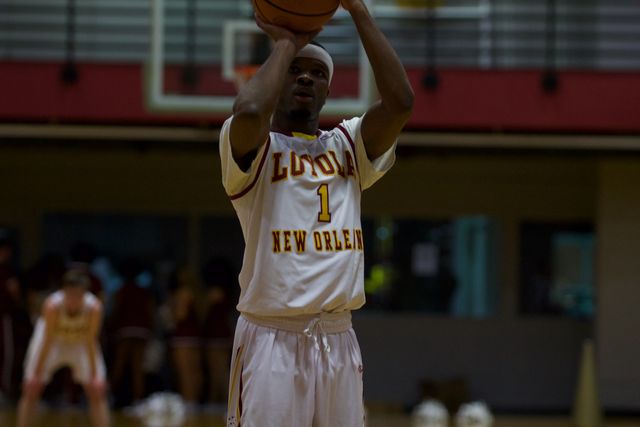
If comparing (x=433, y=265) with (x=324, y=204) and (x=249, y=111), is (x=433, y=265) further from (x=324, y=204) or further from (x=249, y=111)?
(x=249, y=111)

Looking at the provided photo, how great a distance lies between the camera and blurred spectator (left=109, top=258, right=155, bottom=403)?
12852mm

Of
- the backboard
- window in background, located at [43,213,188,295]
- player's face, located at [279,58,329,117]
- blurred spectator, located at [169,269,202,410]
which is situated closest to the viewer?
player's face, located at [279,58,329,117]

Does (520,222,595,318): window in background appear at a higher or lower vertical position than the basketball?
lower

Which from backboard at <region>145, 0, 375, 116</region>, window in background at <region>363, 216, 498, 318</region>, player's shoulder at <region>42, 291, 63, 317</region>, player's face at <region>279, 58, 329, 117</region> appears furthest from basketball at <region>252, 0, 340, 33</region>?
window in background at <region>363, 216, 498, 318</region>

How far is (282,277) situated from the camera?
3627 millimetres

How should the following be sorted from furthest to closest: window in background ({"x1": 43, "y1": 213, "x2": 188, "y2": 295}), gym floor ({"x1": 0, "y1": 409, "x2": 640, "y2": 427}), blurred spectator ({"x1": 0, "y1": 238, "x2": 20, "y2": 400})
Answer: window in background ({"x1": 43, "y1": 213, "x2": 188, "y2": 295})
blurred spectator ({"x1": 0, "y1": 238, "x2": 20, "y2": 400})
gym floor ({"x1": 0, "y1": 409, "x2": 640, "y2": 427})

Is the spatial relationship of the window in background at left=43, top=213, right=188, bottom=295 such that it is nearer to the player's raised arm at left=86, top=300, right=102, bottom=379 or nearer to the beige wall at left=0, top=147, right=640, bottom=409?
the beige wall at left=0, top=147, right=640, bottom=409

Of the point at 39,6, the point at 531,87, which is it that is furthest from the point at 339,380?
the point at 39,6

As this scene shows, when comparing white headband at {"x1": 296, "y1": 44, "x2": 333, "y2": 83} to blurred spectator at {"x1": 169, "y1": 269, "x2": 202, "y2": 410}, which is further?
blurred spectator at {"x1": 169, "y1": 269, "x2": 202, "y2": 410}

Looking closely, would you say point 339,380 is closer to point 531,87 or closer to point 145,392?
point 531,87

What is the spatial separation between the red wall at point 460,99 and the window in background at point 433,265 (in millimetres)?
3228

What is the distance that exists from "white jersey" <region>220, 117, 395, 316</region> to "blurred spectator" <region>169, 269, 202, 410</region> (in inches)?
359

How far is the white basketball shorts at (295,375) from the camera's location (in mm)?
3602

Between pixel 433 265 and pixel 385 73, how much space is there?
1072cm
